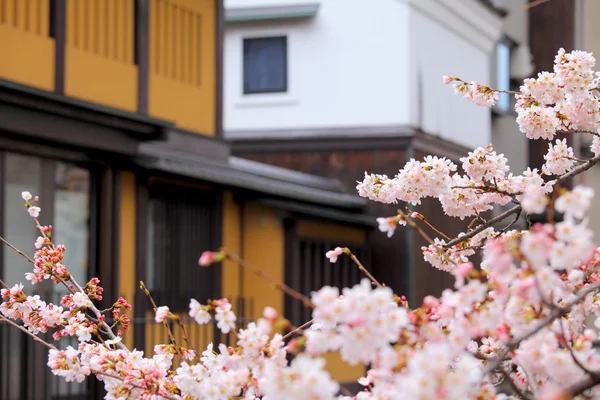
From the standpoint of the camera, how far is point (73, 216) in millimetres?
10781

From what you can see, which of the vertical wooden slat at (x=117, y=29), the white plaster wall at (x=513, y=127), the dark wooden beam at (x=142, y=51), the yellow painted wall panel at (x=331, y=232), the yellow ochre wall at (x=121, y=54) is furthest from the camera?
the white plaster wall at (x=513, y=127)

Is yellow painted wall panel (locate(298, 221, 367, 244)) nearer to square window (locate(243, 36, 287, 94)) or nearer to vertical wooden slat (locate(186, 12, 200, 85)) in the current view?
vertical wooden slat (locate(186, 12, 200, 85))

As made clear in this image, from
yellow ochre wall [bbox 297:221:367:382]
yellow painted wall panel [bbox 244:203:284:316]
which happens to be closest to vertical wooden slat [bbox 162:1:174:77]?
yellow painted wall panel [bbox 244:203:284:316]

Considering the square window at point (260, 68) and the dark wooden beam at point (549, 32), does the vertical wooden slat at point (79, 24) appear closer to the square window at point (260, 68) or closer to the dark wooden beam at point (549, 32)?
the square window at point (260, 68)

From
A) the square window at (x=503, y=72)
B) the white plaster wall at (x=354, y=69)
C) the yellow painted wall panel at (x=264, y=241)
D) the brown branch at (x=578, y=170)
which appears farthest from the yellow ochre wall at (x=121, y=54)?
the square window at (x=503, y=72)

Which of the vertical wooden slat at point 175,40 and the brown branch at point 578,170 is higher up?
the vertical wooden slat at point 175,40

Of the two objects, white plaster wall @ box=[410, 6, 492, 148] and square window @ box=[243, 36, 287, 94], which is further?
square window @ box=[243, 36, 287, 94]

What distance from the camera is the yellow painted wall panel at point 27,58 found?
970 centimetres

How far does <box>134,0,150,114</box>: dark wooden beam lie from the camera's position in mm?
11766

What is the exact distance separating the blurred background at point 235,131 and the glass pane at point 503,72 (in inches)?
2.8

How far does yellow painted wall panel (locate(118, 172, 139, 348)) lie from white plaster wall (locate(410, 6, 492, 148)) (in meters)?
6.88

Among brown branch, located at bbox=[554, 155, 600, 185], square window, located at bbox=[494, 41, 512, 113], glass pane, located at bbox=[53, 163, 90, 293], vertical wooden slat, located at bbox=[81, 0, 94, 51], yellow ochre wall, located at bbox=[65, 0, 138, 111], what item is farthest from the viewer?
square window, located at bbox=[494, 41, 512, 113]

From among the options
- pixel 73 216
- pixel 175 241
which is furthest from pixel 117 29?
pixel 175 241

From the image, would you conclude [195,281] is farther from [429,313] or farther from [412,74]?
[429,313]
